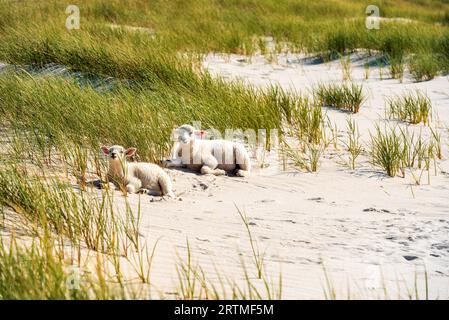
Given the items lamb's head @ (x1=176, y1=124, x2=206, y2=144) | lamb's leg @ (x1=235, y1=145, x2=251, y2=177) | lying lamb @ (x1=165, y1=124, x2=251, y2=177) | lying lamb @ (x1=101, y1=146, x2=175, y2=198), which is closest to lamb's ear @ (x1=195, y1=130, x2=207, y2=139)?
lying lamb @ (x1=165, y1=124, x2=251, y2=177)

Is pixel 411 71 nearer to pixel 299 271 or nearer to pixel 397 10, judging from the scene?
pixel 299 271

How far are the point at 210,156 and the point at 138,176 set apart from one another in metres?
0.83

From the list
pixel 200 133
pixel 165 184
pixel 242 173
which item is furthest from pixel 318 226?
pixel 200 133

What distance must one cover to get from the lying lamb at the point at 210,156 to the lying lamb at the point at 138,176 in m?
0.61

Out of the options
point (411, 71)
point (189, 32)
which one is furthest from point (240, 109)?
point (189, 32)

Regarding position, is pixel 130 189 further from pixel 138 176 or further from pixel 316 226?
pixel 316 226

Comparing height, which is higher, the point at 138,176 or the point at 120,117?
the point at 120,117

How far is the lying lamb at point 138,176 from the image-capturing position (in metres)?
5.28

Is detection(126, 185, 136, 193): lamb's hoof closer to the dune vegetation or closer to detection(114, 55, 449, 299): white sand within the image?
detection(114, 55, 449, 299): white sand

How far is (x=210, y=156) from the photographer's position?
6.00 m

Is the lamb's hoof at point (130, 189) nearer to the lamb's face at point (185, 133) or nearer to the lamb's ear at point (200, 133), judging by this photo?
the lamb's face at point (185, 133)

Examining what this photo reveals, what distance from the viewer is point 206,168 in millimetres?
5902

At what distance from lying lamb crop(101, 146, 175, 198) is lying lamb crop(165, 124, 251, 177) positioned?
2.00 feet
